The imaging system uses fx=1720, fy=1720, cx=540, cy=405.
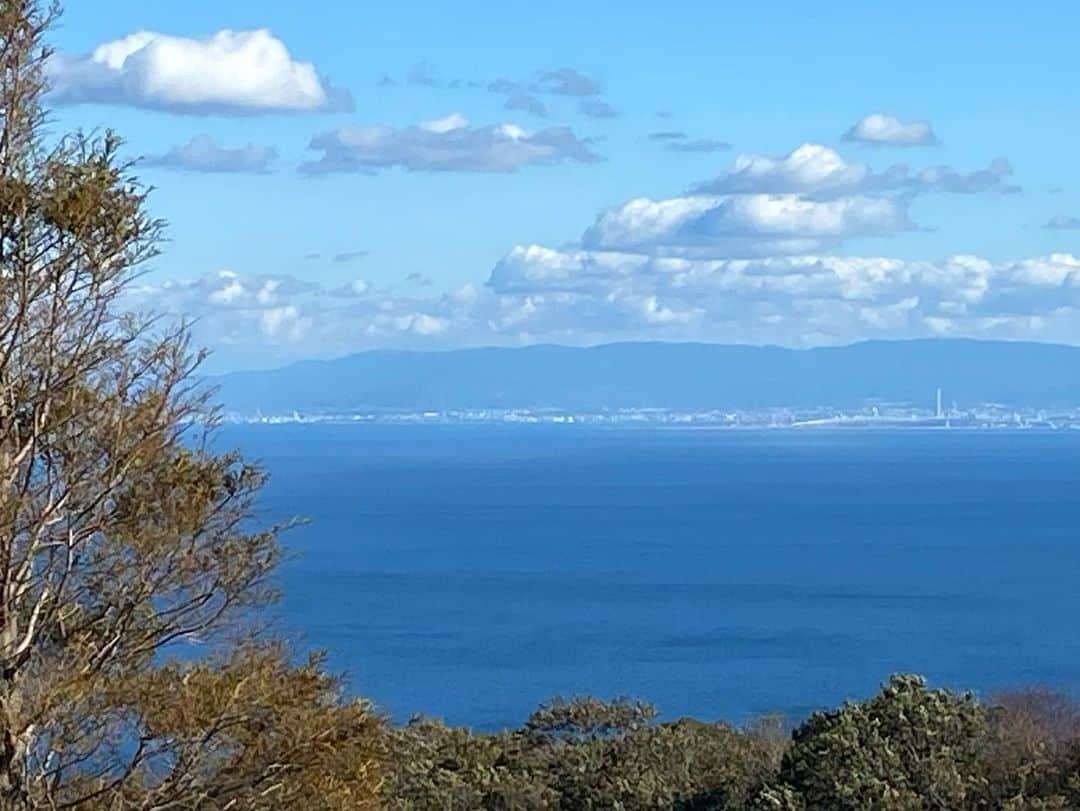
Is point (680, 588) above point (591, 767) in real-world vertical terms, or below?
below

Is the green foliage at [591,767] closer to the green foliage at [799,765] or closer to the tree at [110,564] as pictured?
the green foliage at [799,765]

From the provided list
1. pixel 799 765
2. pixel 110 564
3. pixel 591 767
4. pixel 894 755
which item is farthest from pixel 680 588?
pixel 110 564

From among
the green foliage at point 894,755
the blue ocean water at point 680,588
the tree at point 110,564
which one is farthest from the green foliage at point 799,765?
the tree at point 110,564

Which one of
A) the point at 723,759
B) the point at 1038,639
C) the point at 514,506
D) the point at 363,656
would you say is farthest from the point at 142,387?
the point at 514,506

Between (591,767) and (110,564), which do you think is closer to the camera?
(110,564)

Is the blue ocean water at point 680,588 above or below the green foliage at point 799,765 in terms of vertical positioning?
below

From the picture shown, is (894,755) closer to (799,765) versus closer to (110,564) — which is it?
(799,765)

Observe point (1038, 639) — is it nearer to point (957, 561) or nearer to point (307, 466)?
point (957, 561)
